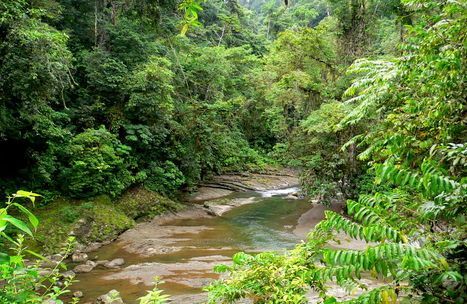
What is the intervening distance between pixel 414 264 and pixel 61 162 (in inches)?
489

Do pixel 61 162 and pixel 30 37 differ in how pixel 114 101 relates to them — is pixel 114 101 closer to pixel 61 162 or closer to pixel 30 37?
pixel 61 162

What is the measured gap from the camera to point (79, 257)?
31.7 ft

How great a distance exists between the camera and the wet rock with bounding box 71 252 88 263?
9.52m

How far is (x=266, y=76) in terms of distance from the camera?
69.2 ft

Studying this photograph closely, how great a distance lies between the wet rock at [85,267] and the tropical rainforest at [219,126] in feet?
3.81

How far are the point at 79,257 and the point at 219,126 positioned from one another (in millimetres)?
9644

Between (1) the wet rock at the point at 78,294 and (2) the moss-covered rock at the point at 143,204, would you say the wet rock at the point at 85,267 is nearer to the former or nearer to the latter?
(1) the wet rock at the point at 78,294

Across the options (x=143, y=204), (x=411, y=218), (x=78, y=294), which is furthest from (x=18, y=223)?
(x=143, y=204)

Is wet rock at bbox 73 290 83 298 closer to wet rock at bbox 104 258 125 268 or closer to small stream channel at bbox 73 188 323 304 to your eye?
small stream channel at bbox 73 188 323 304

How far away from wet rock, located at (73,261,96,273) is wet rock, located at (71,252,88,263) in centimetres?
44

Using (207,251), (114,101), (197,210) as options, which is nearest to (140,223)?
(197,210)

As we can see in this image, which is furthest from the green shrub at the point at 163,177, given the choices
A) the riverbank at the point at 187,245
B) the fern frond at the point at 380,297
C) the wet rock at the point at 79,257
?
the fern frond at the point at 380,297

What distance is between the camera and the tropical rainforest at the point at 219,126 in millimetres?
2895

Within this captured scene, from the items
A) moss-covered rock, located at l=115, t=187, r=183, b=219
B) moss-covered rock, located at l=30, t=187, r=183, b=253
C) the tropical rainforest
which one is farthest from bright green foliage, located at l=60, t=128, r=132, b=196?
moss-covered rock, located at l=115, t=187, r=183, b=219
